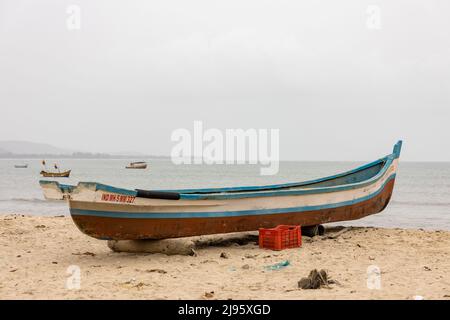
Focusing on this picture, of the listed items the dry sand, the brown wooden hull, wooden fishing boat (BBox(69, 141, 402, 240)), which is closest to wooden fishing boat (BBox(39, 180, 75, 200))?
wooden fishing boat (BBox(69, 141, 402, 240))

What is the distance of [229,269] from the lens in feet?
25.4

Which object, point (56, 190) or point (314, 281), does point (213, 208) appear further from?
point (314, 281)

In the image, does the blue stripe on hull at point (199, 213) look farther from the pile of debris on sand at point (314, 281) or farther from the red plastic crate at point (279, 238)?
the pile of debris on sand at point (314, 281)

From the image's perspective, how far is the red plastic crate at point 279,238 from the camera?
9.16 meters

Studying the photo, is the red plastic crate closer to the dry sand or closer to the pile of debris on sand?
the dry sand

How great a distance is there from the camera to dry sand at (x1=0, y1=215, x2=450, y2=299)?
6168 millimetres

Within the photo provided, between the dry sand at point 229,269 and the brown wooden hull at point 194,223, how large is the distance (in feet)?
1.50

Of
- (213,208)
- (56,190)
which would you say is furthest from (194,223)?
(56,190)

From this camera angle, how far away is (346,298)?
578 centimetres

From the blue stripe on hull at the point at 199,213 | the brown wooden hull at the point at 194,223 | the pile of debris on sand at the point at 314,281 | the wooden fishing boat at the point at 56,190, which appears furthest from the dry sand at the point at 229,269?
the wooden fishing boat at the point at 56,190

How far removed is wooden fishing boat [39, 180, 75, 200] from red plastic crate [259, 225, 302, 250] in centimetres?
395

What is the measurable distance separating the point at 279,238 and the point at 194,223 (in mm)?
1764

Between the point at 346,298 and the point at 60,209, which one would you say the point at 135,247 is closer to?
the point at 346,298
